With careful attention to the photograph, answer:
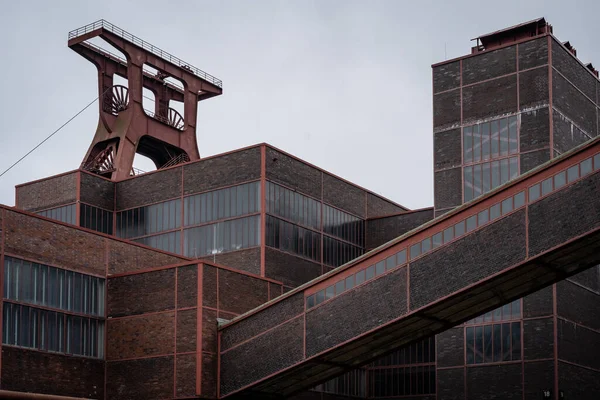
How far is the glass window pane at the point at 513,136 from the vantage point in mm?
43750

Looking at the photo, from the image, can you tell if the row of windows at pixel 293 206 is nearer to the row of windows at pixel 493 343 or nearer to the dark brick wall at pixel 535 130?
the row of windows at pixel 493 343

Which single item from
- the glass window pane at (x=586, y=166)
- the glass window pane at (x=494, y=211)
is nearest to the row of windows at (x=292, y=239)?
the glass window pane at (x=494, y=211)

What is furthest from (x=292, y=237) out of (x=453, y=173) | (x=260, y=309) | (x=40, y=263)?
(x=40, y=263)

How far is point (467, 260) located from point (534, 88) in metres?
15.0

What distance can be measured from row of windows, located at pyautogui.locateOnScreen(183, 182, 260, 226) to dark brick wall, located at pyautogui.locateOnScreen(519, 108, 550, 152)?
12.7 meters

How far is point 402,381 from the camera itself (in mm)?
49344

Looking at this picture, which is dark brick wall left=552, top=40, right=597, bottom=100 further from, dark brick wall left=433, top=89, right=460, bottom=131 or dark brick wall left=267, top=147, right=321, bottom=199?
dark brick wall left=267, top=147, right=321, bottom=199

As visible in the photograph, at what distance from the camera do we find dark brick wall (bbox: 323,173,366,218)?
50938 mm

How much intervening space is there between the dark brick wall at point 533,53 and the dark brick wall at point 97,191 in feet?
75.6

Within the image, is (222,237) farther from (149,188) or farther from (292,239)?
(149,188)

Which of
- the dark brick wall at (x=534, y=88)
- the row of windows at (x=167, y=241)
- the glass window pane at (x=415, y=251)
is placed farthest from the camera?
the row of windows at (x=167, y=241)

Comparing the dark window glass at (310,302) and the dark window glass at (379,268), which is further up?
the dark window glass at (379,268)

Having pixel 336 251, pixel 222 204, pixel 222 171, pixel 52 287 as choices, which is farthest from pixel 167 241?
pixel 52 287

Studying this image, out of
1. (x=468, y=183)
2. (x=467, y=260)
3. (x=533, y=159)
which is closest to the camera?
(x=467, y=260)
